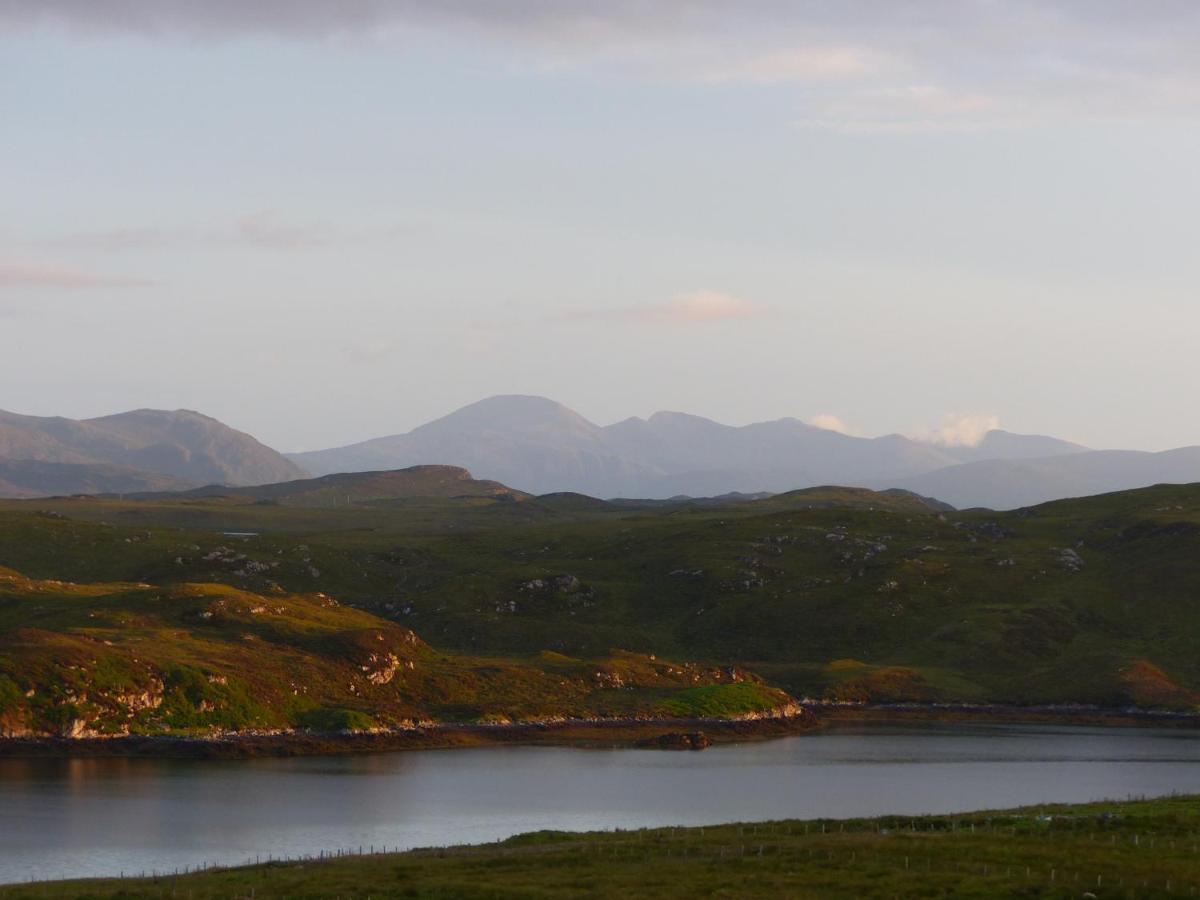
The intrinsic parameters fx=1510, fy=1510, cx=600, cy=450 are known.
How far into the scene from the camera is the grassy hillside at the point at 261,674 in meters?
127

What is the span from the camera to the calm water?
8919 centimetres

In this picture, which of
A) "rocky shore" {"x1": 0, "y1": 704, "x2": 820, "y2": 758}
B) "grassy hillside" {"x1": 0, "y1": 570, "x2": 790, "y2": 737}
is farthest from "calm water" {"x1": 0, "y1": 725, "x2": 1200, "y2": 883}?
"grassy hillside" {"x1": 0, "y1": 570, "x2": 790, "y2": 737}

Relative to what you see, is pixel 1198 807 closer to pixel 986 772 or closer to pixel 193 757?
pixel 986 772

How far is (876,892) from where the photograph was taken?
62594mm

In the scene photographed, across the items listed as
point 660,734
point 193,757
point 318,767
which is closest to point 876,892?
point 318,767

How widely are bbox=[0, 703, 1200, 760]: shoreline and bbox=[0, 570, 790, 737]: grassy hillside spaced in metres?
2.06

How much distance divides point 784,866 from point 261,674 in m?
83.1

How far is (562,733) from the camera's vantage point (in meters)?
150

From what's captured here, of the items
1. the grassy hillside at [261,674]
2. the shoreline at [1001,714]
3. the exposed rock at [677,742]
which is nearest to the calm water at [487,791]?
the exposed rock at [677,742]

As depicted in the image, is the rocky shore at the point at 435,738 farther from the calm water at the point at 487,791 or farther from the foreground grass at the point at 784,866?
the foreground grass at the point at 784,866

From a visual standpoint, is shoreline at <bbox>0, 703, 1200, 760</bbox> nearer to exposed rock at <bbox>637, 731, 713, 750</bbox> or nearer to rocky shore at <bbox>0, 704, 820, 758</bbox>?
rocky shore at <bbox>0, 704, 820, 758</bbox>

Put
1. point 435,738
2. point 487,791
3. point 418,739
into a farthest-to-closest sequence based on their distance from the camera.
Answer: point 435,738, point 418,739, point 487,791

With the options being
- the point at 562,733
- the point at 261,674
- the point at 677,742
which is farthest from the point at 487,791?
the point at 677,742

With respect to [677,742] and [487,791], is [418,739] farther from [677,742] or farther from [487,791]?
[487,791]
